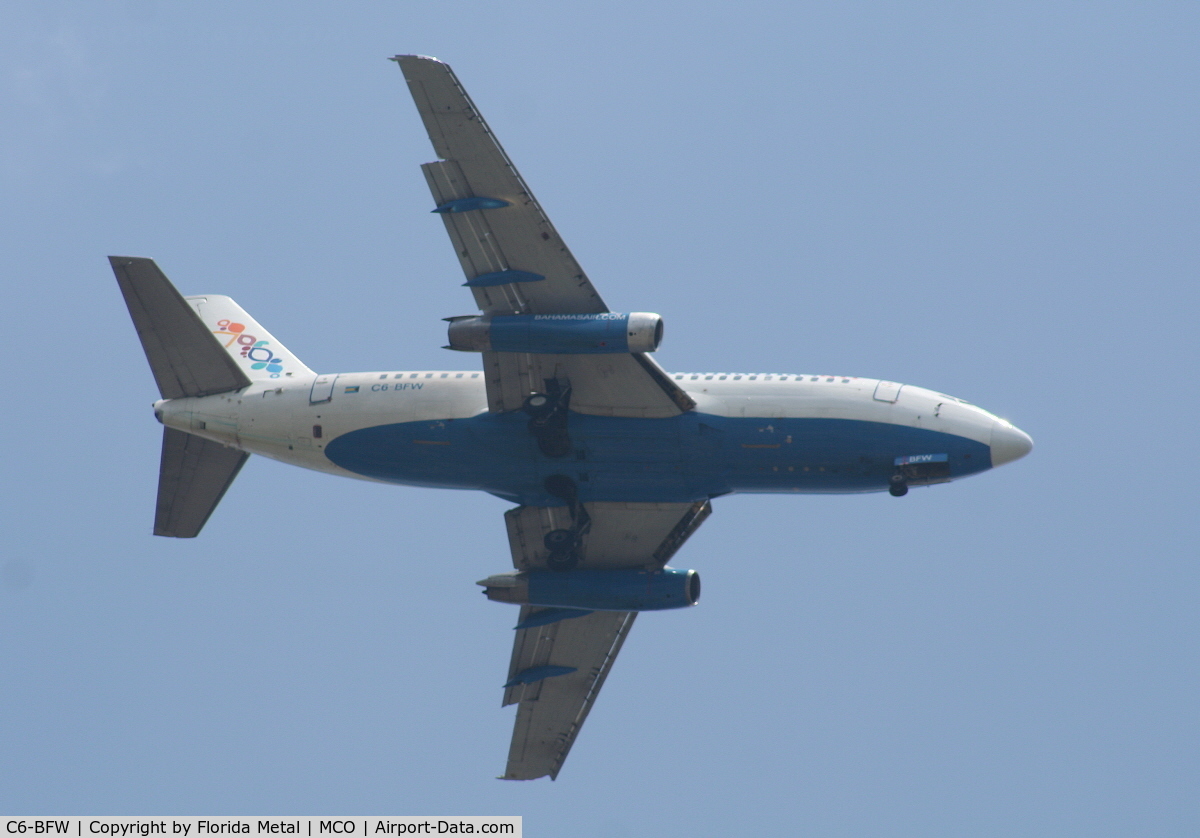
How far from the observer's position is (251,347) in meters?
55.2

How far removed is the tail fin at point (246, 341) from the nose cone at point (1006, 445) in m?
→ 21.6

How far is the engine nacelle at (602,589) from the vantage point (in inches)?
2092

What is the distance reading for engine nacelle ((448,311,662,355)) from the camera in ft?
150

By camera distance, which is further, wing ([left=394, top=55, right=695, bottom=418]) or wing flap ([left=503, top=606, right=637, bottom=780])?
wing flap ([left=503, top=606, right=637, bottom=780])

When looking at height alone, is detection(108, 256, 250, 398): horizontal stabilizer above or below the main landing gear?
above

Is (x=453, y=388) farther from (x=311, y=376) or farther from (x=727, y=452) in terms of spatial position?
(x=727, y=452)

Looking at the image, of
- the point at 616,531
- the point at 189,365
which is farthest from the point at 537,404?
the point at 189,365

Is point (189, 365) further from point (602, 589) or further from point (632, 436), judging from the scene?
point (602, 589)

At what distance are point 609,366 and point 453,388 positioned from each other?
17.8ft

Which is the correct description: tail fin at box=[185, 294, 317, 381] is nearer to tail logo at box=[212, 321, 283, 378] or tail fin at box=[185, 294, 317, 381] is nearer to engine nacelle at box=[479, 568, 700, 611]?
tail logo at box=[212, 321, 283, 378]

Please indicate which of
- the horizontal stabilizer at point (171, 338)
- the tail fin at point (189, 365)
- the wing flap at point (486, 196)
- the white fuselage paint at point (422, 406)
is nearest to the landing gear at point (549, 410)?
the white fuselage paint at point (422, 406)

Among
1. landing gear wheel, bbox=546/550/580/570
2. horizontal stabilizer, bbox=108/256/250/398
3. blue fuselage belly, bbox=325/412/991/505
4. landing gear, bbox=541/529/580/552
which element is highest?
horizontal stabilizer, bbox=108/256/250/398

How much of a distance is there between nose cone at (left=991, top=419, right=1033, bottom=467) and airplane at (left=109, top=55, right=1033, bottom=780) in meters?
0.06

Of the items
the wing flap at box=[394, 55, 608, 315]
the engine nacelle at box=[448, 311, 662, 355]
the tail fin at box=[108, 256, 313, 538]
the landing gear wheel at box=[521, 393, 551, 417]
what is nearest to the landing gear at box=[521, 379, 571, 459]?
the landing gear wheel at box=[521, 393, 551, 417]
